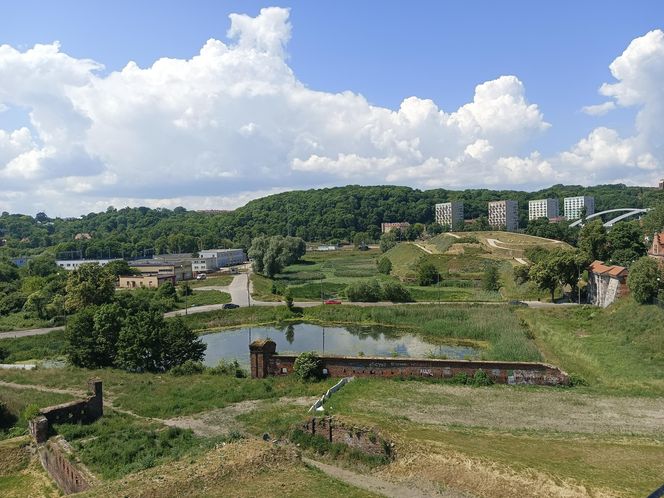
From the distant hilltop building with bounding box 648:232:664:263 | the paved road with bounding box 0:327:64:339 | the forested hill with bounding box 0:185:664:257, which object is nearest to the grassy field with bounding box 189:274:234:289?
the paved road with bounding box 0:327:64:339

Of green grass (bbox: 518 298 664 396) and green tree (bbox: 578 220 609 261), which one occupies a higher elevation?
green tree (bbox: 578 220 609 261)

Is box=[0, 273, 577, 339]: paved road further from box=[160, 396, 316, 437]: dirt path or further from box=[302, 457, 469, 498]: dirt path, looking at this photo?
box=[302, 457, 469, 498]: dirt path

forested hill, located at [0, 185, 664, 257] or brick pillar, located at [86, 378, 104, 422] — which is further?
forested hill, located at [0, 185, 664, 257]

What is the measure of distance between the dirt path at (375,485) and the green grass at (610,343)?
12.9 m

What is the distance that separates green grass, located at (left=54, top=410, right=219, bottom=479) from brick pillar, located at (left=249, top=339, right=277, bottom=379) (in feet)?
20.7

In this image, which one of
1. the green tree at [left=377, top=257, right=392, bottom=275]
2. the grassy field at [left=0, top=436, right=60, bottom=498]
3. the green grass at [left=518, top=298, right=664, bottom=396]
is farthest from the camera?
the green tree at [left=377, top=257, right=392, bottom=275]

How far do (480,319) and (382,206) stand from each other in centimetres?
13103

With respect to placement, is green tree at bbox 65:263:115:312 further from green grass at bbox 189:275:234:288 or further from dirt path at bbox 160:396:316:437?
dirt path at bbox 160:396:316:437

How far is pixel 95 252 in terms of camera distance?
110750 mm

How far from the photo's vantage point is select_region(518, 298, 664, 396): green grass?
22.8 meters

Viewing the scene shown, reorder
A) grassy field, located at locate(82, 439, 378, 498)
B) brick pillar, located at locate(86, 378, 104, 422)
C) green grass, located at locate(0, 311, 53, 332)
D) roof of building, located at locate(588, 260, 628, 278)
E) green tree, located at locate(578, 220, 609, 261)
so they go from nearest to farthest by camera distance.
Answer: grassy field, located at locate(82, 439, 378, 498), brick pillar, located at locate(86, 378, 104, 422), roof of building, located at locate(588, 260, 628, 278), green grass, located at locate(0, 311, 53, 332), green tree, located at locate(578, 220, 609, 261)

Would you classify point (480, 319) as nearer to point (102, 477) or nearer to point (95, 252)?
point (102, 477)

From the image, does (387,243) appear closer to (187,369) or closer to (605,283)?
(605,283)

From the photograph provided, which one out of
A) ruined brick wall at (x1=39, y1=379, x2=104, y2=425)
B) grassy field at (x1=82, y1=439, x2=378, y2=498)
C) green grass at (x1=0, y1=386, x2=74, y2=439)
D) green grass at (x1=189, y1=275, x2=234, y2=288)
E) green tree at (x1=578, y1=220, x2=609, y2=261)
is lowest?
green grass at (x1=189, y1=275, x2=234, y2=288)
